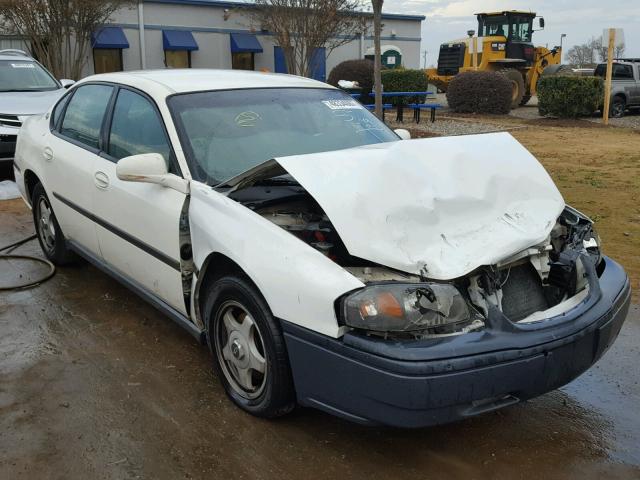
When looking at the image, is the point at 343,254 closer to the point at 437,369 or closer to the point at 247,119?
the point at 437,369

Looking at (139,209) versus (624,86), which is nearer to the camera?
(139,209)

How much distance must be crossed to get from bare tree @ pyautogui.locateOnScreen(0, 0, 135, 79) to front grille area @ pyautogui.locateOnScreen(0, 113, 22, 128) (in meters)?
12.1

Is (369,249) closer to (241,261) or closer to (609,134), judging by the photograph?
(241,261)

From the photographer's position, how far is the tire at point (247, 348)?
9.45 feet

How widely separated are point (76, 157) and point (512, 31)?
77.5 ft

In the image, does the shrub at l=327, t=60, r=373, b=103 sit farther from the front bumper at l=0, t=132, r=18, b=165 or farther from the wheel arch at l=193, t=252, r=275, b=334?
the wheel arch at l=193, t=252, r=275, b=334

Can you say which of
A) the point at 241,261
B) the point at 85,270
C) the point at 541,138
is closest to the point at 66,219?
the point at 85,270

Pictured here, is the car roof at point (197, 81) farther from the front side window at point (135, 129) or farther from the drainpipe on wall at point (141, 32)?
the drainpipe on wall at point (141, 32)

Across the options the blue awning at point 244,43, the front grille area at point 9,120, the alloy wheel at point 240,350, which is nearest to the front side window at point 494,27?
the blue awning at point 244,43

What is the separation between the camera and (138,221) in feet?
12.3

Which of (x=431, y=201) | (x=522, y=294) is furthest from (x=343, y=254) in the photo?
(x=522, y=294)

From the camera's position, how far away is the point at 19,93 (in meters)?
9.96

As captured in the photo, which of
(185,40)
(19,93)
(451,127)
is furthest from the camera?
(185,40)

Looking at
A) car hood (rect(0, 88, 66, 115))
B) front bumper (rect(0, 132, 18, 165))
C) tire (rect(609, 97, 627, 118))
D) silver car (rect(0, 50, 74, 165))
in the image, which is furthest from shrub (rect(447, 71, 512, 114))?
front bumper (rect(0, 132, 18, 165))
